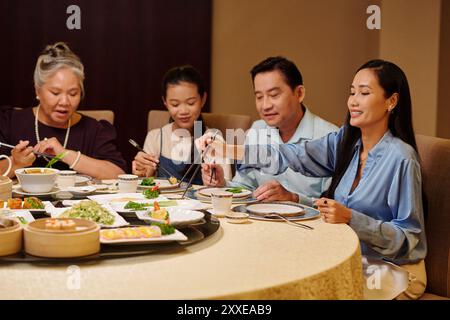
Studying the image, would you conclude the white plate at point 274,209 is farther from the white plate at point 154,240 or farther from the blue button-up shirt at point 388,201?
the white plate at point 154,240

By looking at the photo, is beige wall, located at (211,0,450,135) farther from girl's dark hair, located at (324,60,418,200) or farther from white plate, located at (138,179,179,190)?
white plate, located at (138,179,179,190)

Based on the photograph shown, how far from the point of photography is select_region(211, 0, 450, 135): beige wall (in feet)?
13.2

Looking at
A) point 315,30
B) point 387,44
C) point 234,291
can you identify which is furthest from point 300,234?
point 315,30

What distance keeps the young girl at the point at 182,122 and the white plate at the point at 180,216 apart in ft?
3.95

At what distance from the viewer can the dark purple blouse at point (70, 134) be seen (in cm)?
281

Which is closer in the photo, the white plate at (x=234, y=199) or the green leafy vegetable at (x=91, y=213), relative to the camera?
the green leafy vegetable at (x=91, y=213)

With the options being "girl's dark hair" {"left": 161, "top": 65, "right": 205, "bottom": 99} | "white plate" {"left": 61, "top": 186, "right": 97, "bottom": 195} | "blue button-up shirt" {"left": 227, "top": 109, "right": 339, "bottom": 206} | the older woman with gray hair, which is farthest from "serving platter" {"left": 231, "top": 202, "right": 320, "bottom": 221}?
"girl's dark hair" {"left": 161, "top": 65, "right": 205, "bottom": 99}

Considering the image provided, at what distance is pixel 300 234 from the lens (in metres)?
1.49

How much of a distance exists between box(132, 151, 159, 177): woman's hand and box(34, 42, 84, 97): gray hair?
540mm

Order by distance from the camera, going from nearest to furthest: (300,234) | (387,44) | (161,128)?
1. (300,234)
2. (161,128)
3. (387,44)

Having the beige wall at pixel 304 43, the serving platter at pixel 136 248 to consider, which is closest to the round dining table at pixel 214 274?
the serving platter at pixel 136 248

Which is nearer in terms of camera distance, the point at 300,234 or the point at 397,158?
the point at 300,234
